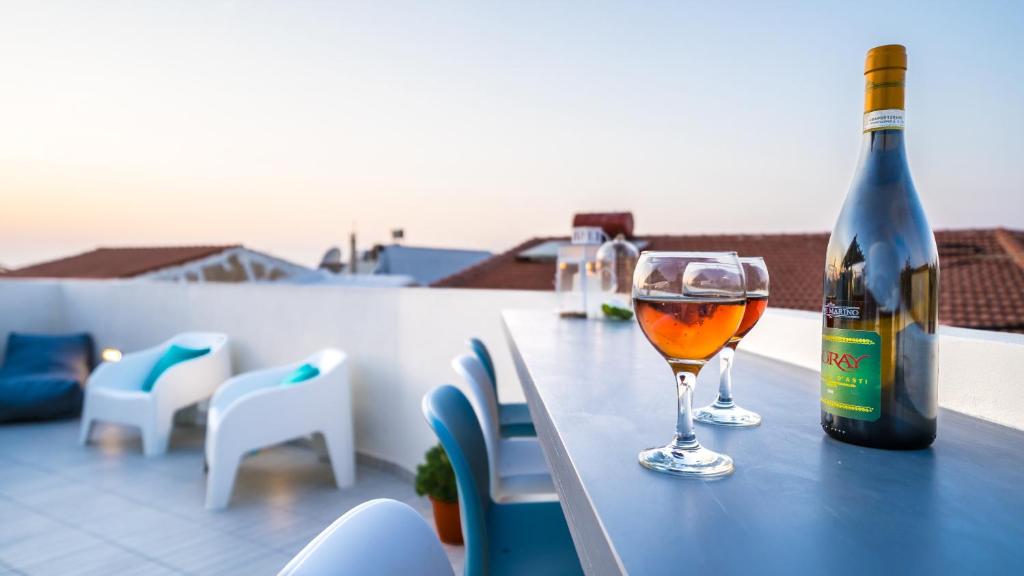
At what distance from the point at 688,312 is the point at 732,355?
34cm

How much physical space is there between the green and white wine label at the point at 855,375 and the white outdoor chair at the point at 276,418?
3884 mm

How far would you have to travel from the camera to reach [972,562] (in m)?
0.38

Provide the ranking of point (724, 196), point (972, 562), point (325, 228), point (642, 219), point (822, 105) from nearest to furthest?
point (972, 562) → point (822, 105) → point (724, 196) → point (642, 219) → point (325, 228)

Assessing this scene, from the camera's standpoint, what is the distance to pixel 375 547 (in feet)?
1.76

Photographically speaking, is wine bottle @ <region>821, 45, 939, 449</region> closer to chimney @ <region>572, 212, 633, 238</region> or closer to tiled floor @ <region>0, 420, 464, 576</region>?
tiled floor @ <region>0, 420, 464, 576</region>


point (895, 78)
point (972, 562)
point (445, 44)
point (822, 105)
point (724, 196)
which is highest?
point (445, 44)

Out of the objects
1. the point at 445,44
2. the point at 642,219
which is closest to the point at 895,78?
the point at 445,44

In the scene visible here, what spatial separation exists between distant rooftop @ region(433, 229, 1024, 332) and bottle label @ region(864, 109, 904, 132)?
3.43 meters

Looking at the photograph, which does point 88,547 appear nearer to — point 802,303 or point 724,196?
point 802,303

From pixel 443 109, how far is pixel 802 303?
4.35 m

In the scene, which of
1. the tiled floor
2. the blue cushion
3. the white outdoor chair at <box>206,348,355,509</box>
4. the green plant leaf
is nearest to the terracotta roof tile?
the blue cushion

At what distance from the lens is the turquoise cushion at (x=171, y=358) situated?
5345 millimetres

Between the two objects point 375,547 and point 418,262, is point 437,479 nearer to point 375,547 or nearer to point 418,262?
point 375,547

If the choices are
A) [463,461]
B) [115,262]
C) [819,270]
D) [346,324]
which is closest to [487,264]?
[819,270]
